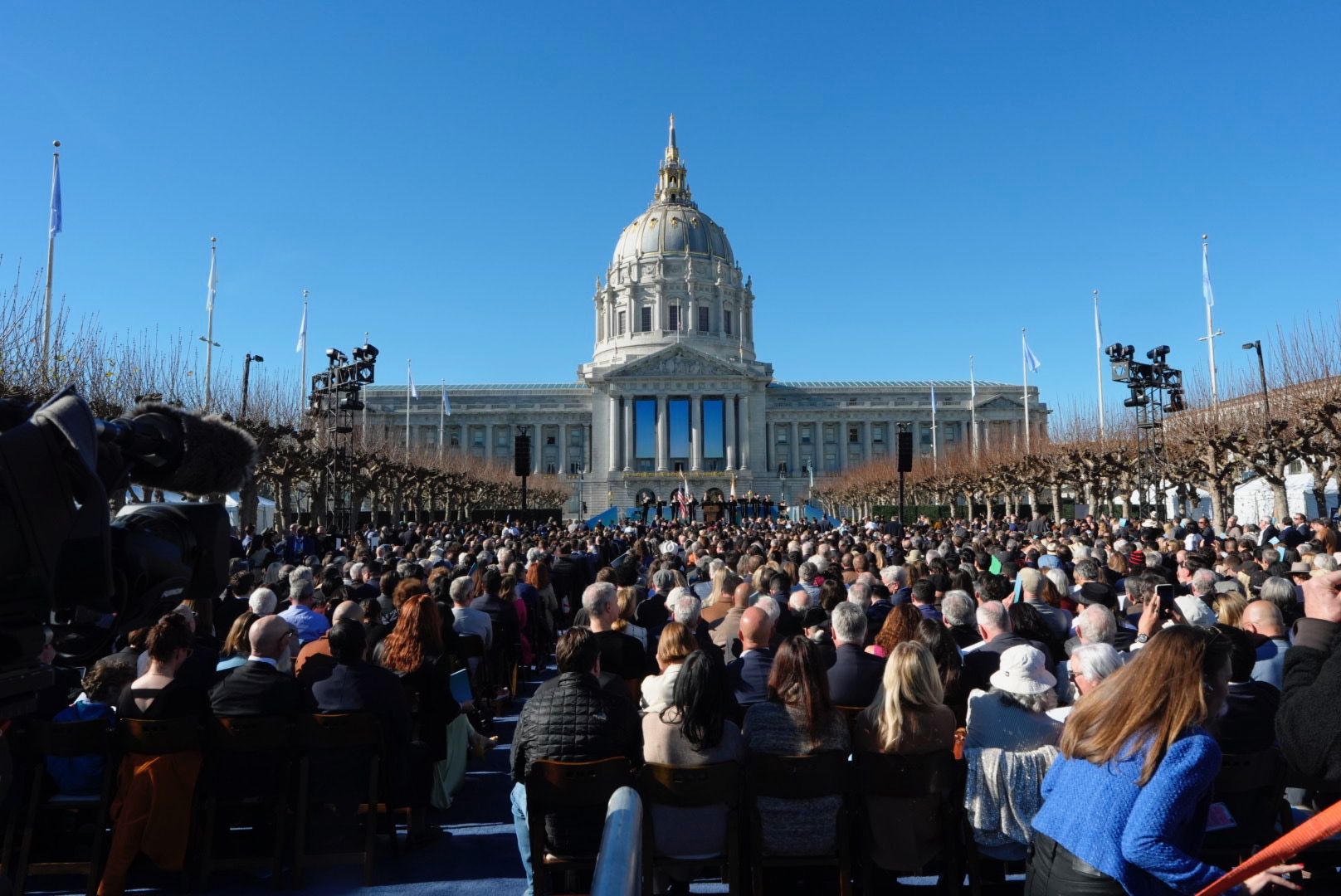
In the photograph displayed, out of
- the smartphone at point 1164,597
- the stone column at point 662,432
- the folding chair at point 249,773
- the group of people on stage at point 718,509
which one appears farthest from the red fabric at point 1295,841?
the stone column at point 662,432

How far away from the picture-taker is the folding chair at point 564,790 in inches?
200

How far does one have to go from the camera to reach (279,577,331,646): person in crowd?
9133 mm

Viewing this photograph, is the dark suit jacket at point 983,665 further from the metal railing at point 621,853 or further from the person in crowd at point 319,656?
the metal railing at point 621,853

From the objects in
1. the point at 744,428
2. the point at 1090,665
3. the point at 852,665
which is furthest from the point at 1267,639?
the point at 744,428

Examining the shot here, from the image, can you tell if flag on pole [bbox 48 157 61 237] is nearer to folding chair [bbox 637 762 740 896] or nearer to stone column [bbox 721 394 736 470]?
folding chair [bbox 637 762 740 896]

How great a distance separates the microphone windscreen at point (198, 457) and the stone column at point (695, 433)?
9587cm

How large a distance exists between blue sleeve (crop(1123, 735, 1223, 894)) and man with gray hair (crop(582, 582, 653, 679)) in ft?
12.8

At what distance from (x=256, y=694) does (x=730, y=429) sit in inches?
3710

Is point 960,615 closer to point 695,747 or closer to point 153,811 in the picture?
point 695,747

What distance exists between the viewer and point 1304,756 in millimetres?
4438

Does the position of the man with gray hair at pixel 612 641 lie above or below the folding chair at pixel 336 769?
above

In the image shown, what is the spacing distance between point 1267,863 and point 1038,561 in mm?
12597

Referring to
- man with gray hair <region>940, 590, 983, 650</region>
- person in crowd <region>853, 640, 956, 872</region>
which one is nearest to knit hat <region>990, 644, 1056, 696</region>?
person in crowd <region>853, 640, 956, 872</region>

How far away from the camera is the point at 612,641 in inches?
279
